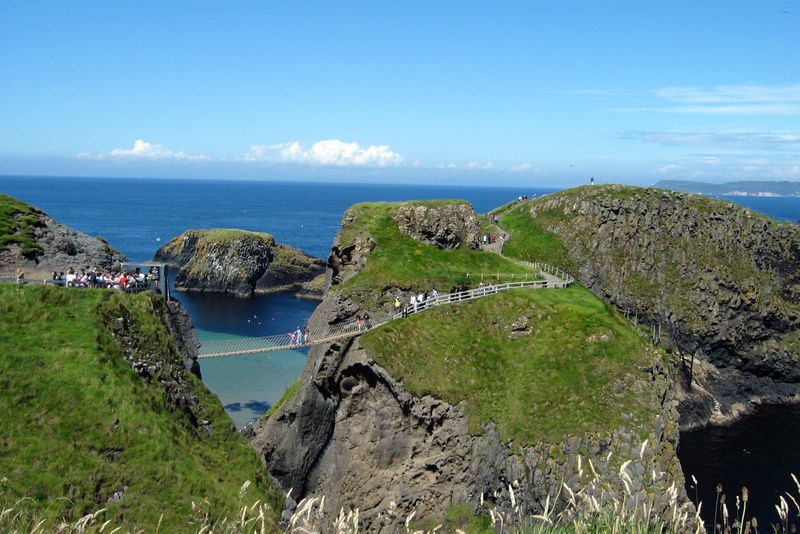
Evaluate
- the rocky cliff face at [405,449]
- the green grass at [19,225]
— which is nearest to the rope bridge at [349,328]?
the rocky cliff face at [405,449]

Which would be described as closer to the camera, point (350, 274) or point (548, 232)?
point (350, 274)

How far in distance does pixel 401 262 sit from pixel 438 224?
669 centimetres

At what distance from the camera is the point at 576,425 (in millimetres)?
37938

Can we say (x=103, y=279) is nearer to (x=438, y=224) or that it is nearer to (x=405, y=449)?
(x=405, y=449)

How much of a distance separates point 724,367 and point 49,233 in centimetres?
7458

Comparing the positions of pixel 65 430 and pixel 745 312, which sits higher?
pixel 65 430

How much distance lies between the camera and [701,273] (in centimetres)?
8050

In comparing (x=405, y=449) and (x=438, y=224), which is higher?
(x=438, y=224)

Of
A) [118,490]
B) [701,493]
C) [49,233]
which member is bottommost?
[701,493]

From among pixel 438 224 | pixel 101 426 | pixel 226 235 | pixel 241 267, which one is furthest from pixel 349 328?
pixel 226 235

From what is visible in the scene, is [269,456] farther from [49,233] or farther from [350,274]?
[49,233]

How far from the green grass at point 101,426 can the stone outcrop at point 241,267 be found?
85820 mm

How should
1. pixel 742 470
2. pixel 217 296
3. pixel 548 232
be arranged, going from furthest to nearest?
pixel 217 296 < pixel 548 232 < pixel 742 470

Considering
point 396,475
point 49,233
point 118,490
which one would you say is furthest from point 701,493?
point 49,233
